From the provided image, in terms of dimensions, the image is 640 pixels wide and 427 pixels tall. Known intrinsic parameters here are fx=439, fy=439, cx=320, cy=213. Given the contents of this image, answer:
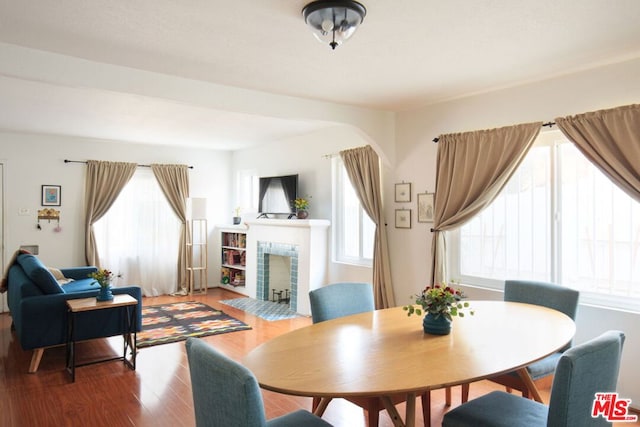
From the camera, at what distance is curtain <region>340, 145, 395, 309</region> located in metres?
4.77

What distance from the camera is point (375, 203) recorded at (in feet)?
16.1

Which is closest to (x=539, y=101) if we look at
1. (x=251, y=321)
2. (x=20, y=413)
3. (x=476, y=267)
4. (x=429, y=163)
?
(x=429, y=163)

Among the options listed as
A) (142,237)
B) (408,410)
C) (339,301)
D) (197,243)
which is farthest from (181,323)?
(408,410)

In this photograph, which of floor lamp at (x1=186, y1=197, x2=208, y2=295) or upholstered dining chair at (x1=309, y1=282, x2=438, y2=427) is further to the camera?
floor lamp at (x1=186, y1=197, x2=208, y2=295)

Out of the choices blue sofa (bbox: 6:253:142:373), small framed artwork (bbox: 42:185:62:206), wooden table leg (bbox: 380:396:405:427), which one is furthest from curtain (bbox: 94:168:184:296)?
wooden table leg (bbox: 380:396:405:427)

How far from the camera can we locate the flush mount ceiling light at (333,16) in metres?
2.18

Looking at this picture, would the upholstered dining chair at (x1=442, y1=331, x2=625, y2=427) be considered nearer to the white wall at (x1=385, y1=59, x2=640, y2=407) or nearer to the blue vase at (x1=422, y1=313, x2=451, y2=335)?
the blue vase at (x1=422, y1=313, x2=451, y2=335)

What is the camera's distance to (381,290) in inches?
189

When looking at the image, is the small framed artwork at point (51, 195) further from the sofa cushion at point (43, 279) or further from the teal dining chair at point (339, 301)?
the teal dining chair at point (339, 301)

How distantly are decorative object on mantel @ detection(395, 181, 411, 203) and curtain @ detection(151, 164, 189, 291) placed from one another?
13.7 ft

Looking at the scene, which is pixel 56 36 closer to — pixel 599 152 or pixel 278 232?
→ pixel 599 152

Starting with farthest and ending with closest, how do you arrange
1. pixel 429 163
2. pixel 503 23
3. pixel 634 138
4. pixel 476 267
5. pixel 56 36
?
pixel 429 163 → pixel 476 267 → pixel 634 138 → pixel 56 36 → pixel 503 23

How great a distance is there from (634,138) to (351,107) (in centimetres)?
242

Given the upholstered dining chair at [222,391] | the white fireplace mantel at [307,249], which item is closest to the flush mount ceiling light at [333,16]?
the upholstered dining chair at [222,391]
